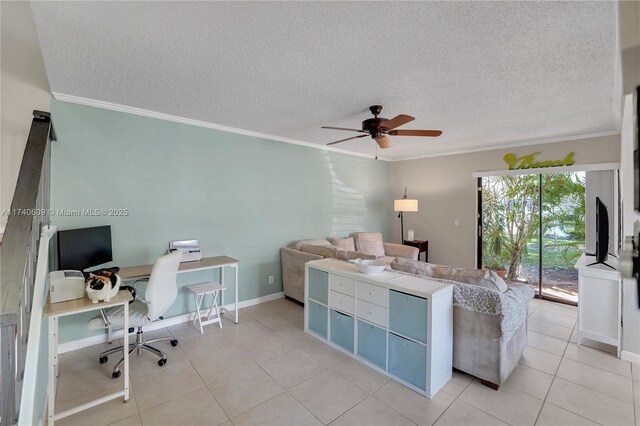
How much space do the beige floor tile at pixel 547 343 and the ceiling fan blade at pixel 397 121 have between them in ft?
8.97

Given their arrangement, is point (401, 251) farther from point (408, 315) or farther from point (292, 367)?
point (292, 367)

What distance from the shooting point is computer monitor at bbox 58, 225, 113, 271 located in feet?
8.43

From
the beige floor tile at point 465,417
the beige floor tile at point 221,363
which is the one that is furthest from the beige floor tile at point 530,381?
the beige floor tile at point 221,363

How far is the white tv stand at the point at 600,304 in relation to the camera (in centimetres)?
287

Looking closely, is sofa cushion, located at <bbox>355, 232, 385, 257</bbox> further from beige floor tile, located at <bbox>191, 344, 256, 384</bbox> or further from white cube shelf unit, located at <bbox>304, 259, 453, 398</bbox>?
beige floor tile, located at <bbox>191, 344, 256, 384</bbox>

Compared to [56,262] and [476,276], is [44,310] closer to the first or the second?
[56,262]

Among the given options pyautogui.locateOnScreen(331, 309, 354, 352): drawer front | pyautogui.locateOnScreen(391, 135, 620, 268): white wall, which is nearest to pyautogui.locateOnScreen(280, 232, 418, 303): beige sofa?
pyautogui.locateOnScreen(331, 309, 354, 352): drawer front

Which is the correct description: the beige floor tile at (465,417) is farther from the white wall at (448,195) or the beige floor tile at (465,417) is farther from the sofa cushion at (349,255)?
the white wall at (448,195)

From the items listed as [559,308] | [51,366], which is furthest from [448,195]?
[51,366]

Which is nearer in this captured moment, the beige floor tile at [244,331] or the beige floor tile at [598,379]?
the beige floor tile at [598,379]

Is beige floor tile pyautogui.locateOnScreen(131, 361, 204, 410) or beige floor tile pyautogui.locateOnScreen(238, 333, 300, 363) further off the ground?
beige floor tile pyautogui.locateOnScreen(238, 333, 300, 363)

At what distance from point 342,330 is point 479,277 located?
54.3 inches

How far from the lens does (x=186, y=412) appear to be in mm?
2057

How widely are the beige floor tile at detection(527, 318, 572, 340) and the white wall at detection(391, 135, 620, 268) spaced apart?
1.66 m
